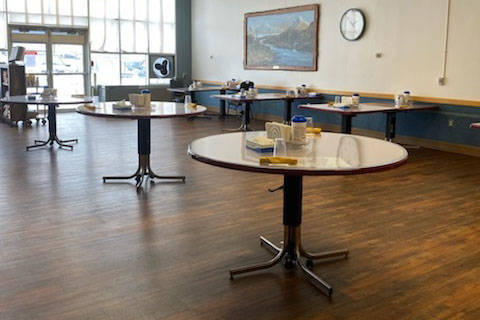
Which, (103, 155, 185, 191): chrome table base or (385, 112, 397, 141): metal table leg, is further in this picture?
(385, 112, 397, 141): metal table leg

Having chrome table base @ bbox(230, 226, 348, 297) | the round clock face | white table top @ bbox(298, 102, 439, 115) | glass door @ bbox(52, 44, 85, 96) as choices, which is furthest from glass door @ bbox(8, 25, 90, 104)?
chrome table base @ bbox(230, 226, 348, 297)

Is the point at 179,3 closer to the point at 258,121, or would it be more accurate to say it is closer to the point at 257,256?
the point at 258,121

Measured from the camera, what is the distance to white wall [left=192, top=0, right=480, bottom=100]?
734 centimetres

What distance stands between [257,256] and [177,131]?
251 inches

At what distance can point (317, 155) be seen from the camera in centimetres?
270

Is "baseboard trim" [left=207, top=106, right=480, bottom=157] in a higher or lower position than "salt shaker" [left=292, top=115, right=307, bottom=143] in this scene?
lower

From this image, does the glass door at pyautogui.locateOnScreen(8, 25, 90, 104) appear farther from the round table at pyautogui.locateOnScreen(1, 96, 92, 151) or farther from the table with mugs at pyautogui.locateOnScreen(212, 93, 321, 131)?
the table with mugs at pyautogui.locateOnScreen(212, 93, 321, 131)

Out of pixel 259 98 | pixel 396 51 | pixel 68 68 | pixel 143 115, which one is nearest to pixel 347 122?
pixel 396 51

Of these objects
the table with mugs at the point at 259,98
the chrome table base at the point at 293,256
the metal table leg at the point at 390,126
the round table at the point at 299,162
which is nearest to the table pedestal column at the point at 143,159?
the round table at the point at 299,162

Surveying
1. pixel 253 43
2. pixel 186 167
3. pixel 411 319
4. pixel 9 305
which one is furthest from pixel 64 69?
pixel 411 319

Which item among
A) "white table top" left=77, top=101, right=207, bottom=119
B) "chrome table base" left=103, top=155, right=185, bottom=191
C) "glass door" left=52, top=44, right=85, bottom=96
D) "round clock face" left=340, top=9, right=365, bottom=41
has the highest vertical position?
"round clock face" left=340, top=9, right=365, bottom=41

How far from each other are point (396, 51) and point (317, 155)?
6.34 m

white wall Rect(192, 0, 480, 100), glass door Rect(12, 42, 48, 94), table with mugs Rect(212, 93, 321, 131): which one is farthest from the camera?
glass door Rect(12, 42, 48, 94)

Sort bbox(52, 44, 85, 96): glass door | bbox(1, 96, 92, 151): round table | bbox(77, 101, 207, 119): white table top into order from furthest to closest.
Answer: bbox(52, 44, 85, 96): glass door
bbox(1, 96, 92, 151): round table
bbox(77, 101, 207, 119): white table top
